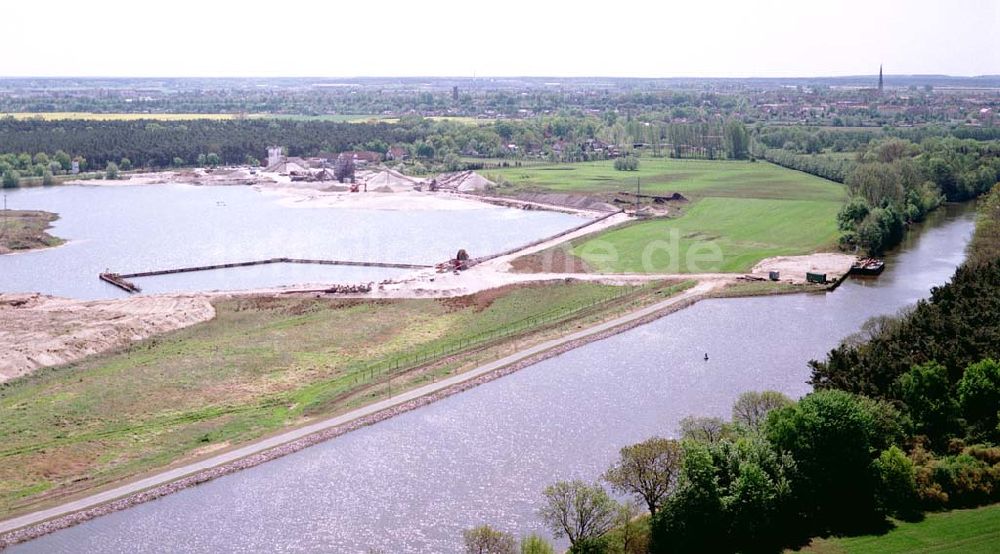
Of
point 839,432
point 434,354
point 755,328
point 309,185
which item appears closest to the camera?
point 839,432

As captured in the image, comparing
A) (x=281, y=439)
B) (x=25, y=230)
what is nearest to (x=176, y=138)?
(x=25, y=230)

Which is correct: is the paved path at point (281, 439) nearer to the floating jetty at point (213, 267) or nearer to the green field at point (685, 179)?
the floating jetty at point (213, 267)

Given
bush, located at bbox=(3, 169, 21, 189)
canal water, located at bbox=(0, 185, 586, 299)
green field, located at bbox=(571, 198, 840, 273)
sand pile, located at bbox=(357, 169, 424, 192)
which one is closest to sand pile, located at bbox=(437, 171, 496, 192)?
sand pile, located at bbox=(357, 169, 424, 192)

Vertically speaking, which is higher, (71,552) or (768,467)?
(768,467)

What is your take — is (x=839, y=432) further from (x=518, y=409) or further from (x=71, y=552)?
(x=71, y=552)

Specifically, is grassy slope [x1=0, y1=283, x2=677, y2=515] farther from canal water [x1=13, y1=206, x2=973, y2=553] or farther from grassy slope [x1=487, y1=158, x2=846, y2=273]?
grassy slope [x1=487, y1=158, x2=846, y2=273]

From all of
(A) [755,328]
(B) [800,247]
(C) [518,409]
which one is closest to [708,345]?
(A) [755,328]
